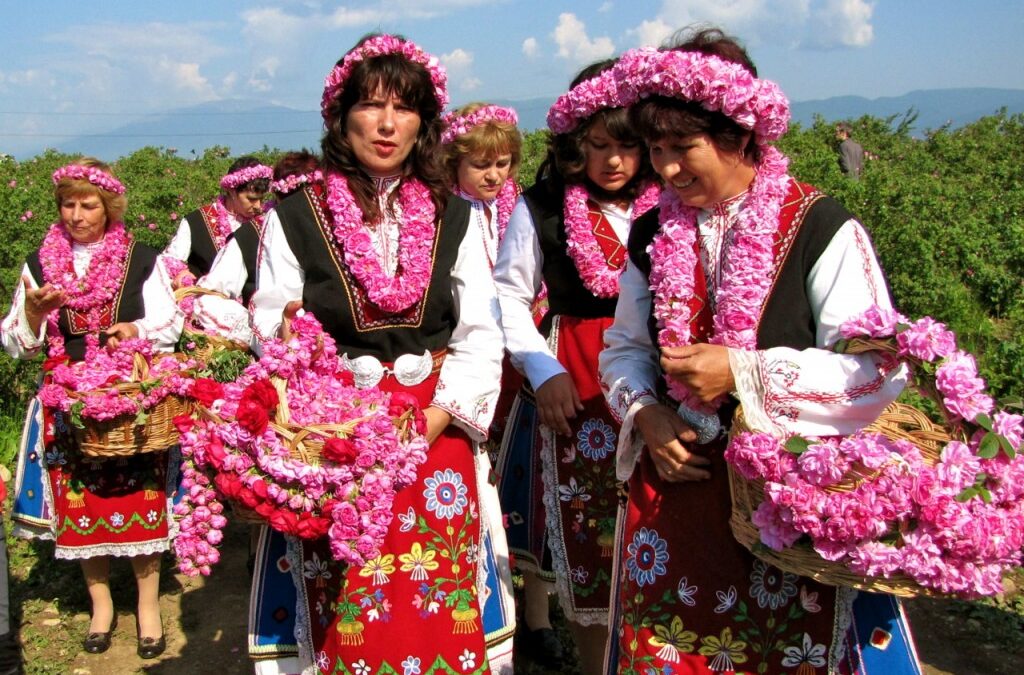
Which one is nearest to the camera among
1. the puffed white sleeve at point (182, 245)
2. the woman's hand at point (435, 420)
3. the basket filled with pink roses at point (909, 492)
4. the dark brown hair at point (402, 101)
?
the basket filled with pink roses at point (909, 492)

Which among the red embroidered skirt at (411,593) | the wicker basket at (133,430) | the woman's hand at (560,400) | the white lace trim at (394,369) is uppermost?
the white lace trim at (394,369)

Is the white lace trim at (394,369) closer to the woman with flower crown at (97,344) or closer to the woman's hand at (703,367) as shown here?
the woman's hand at (703,367)

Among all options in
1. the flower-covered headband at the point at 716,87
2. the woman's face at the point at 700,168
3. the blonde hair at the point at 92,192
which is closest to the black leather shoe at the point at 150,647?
the blonde hair at the point at 92,192

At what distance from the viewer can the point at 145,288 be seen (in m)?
4.68

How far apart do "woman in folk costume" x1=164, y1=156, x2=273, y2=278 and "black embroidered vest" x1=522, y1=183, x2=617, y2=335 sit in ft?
10.8

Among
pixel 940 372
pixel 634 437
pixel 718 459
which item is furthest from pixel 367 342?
pixel 940 372

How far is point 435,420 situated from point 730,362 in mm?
1057

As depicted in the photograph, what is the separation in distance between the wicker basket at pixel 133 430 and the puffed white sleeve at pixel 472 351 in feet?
5.44

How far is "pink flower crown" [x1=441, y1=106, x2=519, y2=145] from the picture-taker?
4898mm

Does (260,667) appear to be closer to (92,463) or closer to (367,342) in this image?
(367,342)

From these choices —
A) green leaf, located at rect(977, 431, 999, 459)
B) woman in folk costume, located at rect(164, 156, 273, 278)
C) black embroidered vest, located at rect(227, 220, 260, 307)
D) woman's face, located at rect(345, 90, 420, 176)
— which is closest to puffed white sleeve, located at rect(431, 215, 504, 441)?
woman's face, located at rect(345, 90, 420, 176)

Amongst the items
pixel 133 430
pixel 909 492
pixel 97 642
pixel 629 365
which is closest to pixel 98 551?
pixel 97 642

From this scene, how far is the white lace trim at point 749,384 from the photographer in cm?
208

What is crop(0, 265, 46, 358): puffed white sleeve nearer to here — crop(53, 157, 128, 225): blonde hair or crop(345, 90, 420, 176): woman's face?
crop(53, 157, 128, 225): blonde hair
